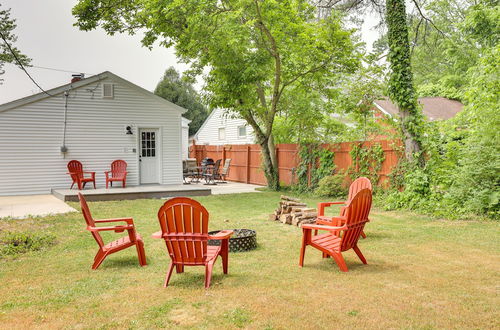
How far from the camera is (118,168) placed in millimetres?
13266

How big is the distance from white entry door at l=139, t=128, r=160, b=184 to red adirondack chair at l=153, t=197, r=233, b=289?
410 inches

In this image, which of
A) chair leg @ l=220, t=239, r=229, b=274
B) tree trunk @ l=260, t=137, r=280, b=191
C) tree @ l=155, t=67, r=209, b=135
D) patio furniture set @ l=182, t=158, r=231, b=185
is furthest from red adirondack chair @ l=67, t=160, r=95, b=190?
tree @ l=155, t=67, r=209, b=135

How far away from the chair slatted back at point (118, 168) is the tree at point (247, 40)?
12.2 feet

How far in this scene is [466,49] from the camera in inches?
795

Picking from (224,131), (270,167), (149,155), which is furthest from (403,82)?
(224,131)

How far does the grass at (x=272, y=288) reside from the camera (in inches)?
120

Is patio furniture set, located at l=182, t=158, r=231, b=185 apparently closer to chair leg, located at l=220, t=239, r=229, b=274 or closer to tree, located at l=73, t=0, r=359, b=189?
tree, located at l=73, t=0, r=359, b=189

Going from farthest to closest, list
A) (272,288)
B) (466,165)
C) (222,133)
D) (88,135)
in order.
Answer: (222,133) < (88,135) < (466,165) < (272,288)

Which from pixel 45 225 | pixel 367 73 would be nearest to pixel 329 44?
pixel 367 73

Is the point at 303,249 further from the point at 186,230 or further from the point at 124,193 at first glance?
the point at 124,193

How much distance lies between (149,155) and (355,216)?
1071 centimetres

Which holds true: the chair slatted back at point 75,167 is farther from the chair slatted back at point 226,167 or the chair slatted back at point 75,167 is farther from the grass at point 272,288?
the chair slatted back at point 226,167

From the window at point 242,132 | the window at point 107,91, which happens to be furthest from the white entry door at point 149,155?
the window at point 242,132

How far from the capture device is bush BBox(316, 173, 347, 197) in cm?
1156
